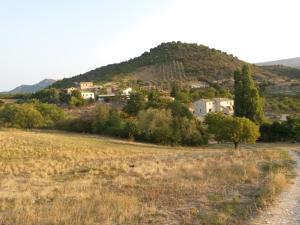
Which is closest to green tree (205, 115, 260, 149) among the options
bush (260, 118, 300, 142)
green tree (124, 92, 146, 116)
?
bush (260, 118, 300, 142)

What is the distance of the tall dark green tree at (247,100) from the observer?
59.4m

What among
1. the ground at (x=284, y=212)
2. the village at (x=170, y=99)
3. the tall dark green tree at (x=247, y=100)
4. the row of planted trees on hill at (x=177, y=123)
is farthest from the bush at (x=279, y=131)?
the ground at (x=284, y=212)

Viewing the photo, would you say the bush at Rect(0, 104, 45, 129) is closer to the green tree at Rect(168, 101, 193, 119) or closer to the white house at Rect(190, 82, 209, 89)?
the green tree at Rect(168, 101, 193, 119)

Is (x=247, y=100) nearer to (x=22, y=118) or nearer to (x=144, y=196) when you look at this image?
(x=22, y=118)

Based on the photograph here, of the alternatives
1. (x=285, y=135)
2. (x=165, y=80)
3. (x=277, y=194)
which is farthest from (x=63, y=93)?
(x=277, y=194)

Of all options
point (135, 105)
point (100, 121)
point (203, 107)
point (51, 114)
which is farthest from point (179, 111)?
point (203, 107)

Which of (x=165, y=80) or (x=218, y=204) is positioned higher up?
(x=165, y=80)

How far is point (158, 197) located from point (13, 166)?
17765 mm

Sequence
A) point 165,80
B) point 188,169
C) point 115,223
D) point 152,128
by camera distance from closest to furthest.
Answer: point 115,223
point 188,169
point 152,128
point 165,80

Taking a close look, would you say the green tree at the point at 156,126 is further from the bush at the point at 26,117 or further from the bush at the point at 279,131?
the bush at the point at 26,117

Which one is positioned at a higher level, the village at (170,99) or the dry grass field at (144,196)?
the village at (170,99)

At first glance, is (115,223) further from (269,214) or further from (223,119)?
(223,119)

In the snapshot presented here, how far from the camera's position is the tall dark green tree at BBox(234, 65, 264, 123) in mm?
59406

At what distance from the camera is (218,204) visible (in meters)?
12.9
